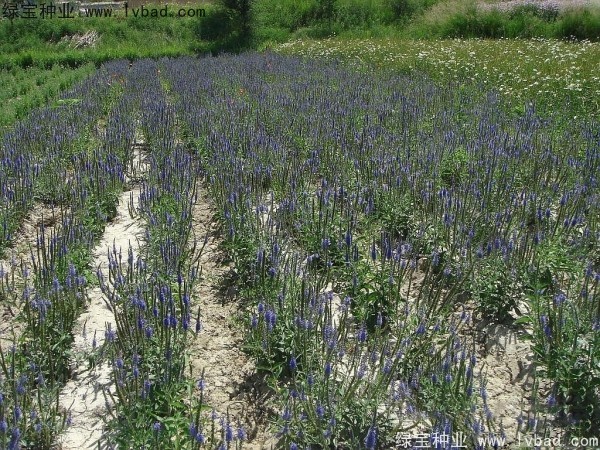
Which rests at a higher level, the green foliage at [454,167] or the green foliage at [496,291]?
the green foliage at [454,167]

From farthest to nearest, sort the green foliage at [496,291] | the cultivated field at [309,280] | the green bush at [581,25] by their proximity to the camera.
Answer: the green bush at [581,25] → the green foliage at [496,291] → the cultivated field at [309,280]

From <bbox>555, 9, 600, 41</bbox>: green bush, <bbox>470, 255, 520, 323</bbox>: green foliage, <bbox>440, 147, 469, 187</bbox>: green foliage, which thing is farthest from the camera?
<bbox>555, 9, 600, 41</bbox>: green bush

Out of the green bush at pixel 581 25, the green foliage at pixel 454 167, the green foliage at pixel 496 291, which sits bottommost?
the green foliage at pixel 496 291

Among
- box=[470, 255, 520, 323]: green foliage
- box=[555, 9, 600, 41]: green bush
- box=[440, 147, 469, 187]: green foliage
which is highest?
box=[555, 9, 600, 41]: green bush

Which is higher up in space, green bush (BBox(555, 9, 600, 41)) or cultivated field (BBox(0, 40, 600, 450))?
green bush (BBox(555, 9, 600, 41))

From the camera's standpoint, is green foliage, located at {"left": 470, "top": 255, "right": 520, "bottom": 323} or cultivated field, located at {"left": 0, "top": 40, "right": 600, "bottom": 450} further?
green foliage, located at {"left": 470, "top": 255, "right": 520, "bottom": 323}

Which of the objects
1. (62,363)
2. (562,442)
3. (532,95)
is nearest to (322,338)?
(562,442)

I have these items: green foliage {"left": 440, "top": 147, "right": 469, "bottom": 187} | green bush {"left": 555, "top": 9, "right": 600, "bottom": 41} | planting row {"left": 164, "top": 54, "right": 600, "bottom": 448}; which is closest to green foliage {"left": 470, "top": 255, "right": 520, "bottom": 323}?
planting row {"left": 164, "top": 54, "right": 600, "bottom": 448}

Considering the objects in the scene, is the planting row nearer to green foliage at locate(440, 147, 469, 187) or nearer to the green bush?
green foliage at locate(440, 147, 469, 187)

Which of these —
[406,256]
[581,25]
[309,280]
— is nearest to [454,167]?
[406,256]

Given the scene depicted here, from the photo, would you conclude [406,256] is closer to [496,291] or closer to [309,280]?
[496,291]

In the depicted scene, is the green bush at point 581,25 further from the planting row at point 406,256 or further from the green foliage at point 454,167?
the green foliage at point 454,167

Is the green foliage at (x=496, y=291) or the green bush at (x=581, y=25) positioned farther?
the green bush at (x=581, y=25)

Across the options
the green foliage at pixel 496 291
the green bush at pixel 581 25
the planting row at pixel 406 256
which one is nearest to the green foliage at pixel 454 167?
the planting row at pixel 406 256
